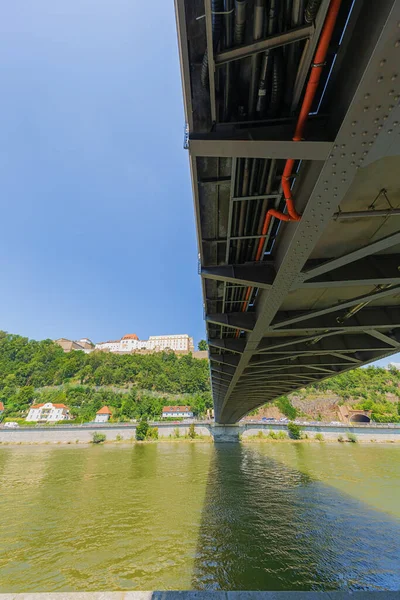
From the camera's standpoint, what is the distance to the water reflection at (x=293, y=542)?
7.76 m

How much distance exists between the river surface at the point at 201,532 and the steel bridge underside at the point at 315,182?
24.7 feet

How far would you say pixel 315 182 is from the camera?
3.21 meters

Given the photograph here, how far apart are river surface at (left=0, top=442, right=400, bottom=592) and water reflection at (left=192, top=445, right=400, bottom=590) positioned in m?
0.04

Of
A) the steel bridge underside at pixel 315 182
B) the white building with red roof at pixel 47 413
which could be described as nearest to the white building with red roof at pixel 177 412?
the white building with red roof at pixel 47 413

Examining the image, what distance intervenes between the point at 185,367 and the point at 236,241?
11805 cm

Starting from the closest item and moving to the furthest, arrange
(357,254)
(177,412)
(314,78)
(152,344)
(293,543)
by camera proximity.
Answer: (314,78)
(357,254)
(293,543)
(177,412)
(152,344)

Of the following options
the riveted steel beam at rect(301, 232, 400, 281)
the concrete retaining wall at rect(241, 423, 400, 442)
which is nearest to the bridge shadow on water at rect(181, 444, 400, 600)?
the riveted steel beam at rect(301, 232, 400, 281)

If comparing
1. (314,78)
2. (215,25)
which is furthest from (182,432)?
(215,25)

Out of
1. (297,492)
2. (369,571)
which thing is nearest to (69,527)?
(369,571)

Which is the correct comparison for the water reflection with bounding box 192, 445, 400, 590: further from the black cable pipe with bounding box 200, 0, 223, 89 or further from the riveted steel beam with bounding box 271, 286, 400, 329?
the black cable pipe with bounding box 200, 0, 223, 89

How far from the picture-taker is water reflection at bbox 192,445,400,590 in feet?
25.5

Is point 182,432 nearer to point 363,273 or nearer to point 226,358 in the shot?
point 226,358

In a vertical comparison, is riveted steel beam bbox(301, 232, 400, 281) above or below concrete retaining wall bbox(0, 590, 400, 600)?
above

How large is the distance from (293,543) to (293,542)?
99 mm
